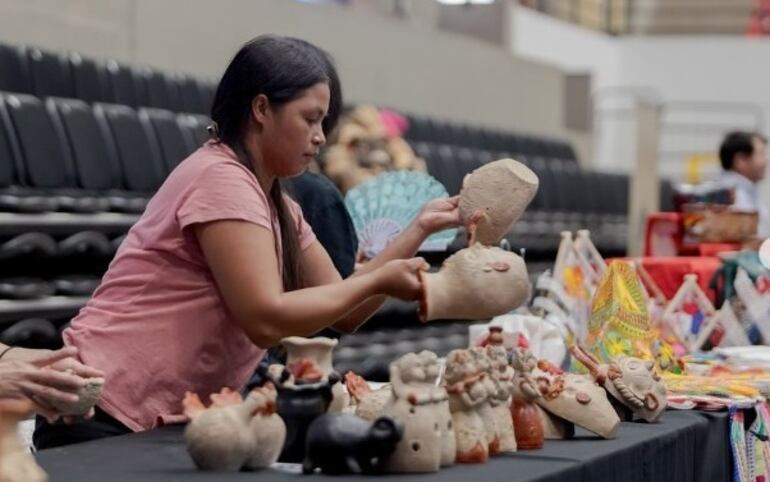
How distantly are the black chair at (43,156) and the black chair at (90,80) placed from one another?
2.83 feet

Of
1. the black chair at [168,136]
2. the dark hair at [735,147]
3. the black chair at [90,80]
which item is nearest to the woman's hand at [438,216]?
the black chair at [168,136]

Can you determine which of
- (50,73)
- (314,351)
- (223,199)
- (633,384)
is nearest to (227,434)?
(314,351)

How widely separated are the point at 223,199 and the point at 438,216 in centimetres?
38

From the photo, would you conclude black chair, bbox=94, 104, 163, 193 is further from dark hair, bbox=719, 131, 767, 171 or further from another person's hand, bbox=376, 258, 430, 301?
another person's hand, bbox=376, 258, 430, 301

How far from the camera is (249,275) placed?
2043 millimetres

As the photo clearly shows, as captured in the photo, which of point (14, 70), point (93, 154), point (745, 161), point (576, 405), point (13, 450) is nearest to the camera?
point (13, 450)

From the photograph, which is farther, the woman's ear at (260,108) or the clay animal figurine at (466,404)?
the woman's ear at (260,108)

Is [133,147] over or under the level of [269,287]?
under

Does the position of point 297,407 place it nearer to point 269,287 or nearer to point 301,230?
point 269,287

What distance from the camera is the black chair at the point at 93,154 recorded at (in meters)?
4.95

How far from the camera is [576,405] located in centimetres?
215

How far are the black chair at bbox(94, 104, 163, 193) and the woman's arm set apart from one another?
318 cm

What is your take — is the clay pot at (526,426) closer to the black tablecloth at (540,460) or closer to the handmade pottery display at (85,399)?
the black tablecloth at (540,460)

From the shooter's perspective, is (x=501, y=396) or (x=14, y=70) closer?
(x=501, y=396)
